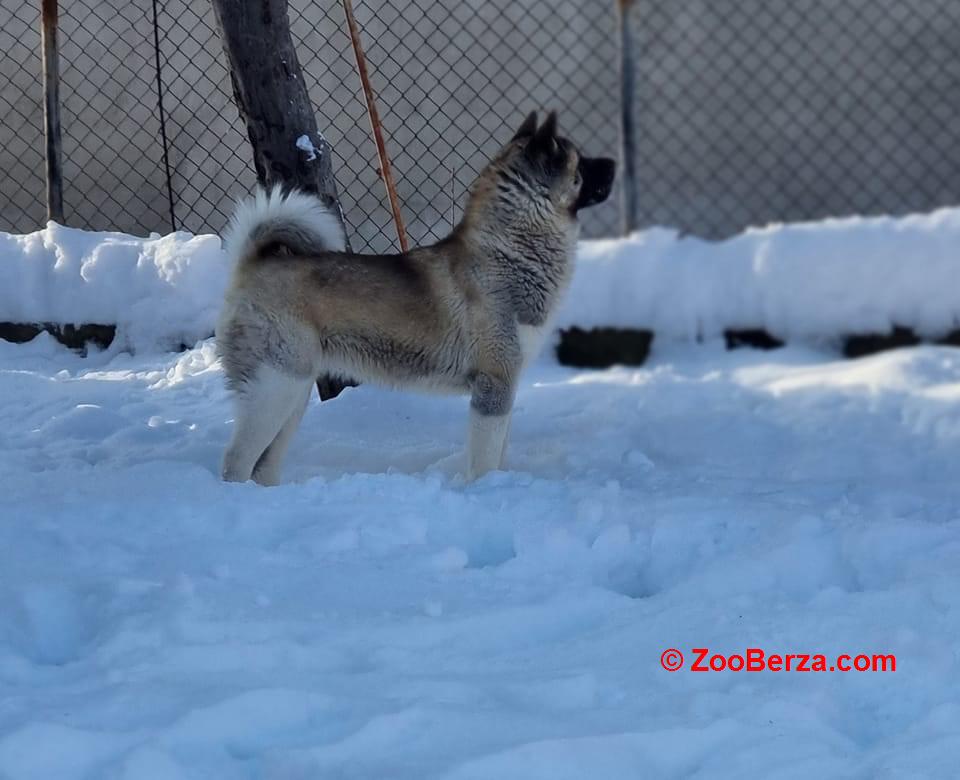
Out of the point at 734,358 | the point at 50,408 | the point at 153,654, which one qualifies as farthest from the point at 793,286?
the point at 153,654

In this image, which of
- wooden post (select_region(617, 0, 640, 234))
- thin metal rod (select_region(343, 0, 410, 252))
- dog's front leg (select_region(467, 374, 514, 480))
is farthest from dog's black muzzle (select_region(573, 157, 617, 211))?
wooden post (select_region(617, 0, 640, 234))

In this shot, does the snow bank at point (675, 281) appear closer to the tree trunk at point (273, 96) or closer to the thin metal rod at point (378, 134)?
the thin metal rod at point (378, 134)

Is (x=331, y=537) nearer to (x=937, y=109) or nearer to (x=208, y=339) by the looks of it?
(x=208, y=339)

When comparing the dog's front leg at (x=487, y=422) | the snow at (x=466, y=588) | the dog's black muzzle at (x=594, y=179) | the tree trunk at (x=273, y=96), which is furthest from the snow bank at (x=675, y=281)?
the dog's front leg at (x=487, y=422)

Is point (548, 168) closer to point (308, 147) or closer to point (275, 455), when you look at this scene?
point (308, 147)

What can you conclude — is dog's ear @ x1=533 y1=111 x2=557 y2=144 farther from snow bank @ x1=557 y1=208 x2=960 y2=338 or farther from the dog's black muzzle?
snow bank @ x1=557 y1=208 x2=960 y2=338

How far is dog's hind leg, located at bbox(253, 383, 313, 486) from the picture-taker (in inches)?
142

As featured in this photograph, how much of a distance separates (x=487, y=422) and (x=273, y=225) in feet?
3.09

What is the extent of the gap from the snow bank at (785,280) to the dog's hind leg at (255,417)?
2749mm

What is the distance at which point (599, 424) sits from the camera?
4.55 m

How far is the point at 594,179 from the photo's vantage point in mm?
3814

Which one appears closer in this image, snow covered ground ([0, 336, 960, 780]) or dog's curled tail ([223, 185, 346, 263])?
snow covered ground ([0, 336, 960, 780])

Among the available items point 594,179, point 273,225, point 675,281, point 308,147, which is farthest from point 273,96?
point 675,281

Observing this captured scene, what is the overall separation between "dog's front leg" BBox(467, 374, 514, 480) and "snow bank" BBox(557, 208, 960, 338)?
2401 mm
